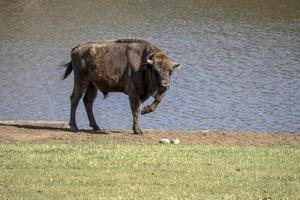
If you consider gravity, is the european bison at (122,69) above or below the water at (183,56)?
above

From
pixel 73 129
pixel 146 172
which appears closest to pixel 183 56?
pixel 73 129

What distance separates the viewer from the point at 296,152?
15.0m

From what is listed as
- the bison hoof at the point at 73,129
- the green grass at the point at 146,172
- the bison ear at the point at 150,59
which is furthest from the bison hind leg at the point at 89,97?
the green grass at the point at 146,172

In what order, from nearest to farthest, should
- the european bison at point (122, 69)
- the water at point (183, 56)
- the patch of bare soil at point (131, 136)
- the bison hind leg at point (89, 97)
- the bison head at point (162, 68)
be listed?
the patch of bare soil at point (131, 136), the bison head at point (162, 68), the european bison at point (122, 69), the bison hind leg at point (89, 97), the water at point (183, 56)

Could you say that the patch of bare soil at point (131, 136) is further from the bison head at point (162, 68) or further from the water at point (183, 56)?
the water at point (183, 56)

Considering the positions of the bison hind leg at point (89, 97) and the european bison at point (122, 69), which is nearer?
the european bison at point (122, 69)

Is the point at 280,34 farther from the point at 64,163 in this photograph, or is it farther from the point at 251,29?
the point at 64,163

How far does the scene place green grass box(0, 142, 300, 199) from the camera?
36.9 feet

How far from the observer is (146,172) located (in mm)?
12586

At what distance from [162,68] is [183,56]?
626 inches

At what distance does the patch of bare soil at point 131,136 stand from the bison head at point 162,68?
1.19 meters

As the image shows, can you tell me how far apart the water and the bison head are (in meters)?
5.44

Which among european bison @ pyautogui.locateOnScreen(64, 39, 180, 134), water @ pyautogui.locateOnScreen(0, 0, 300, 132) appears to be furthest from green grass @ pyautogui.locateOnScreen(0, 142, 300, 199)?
water @ pyautogui.locateOnScreen(0, 0, 300, 132)

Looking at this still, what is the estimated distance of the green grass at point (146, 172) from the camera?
1124cm
